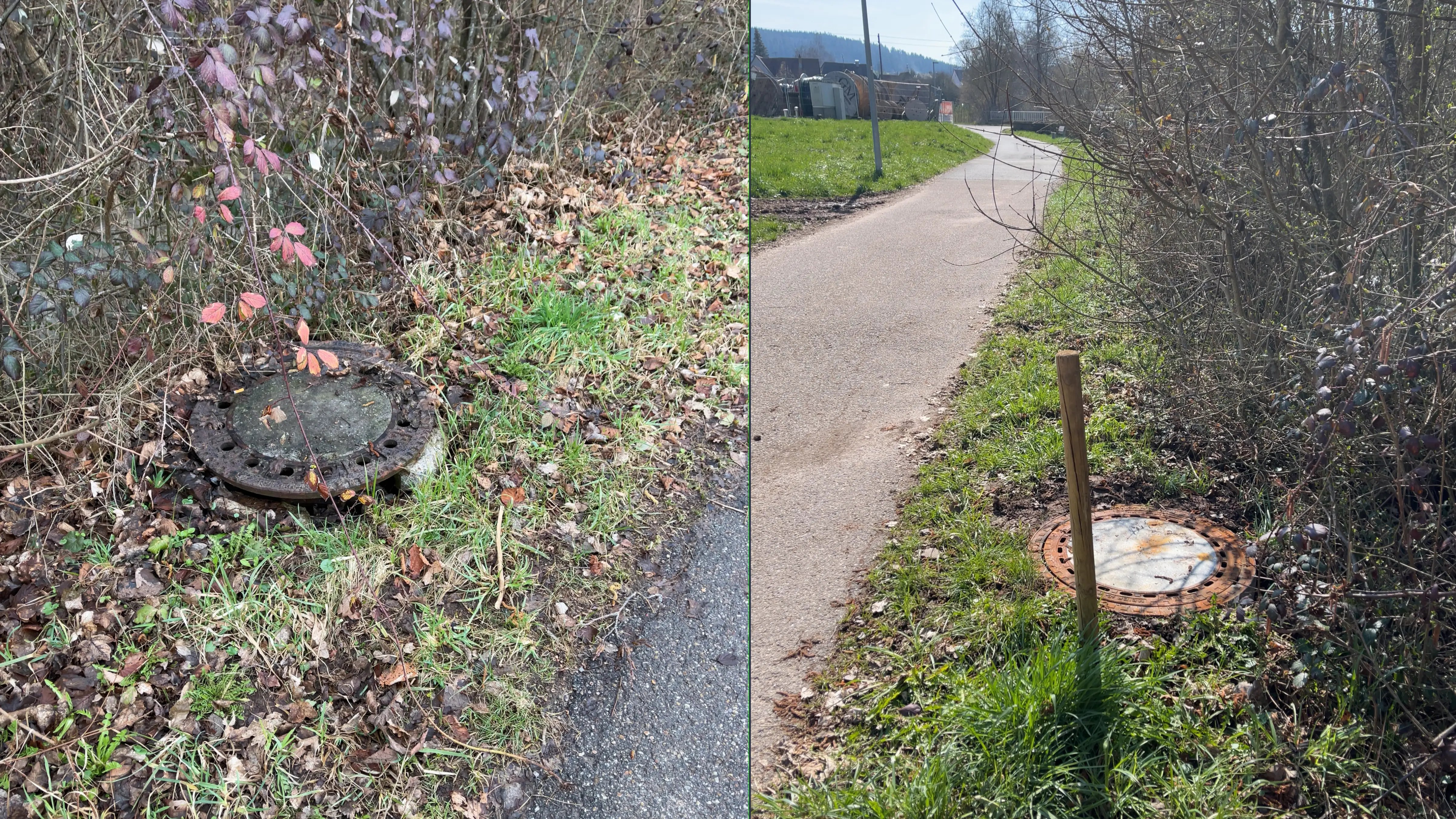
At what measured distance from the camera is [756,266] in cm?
823

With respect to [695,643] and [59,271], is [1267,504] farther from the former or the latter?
[59,271]

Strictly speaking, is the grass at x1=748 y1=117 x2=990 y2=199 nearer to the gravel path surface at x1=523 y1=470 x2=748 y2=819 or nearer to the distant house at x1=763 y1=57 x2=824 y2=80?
the distant house at x1=763 y1=57 x2=824 y2=80

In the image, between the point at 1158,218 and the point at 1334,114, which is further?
the point at 1158,218

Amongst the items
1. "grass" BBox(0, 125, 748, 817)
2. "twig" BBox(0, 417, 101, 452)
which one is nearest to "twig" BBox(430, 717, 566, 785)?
"grass" BBox(0, 125, 748, 817)

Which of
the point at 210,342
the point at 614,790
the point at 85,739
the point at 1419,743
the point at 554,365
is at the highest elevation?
the point at 210,342

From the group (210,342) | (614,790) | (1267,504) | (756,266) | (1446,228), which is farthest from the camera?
(756,266)

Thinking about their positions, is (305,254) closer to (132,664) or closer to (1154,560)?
(132,664)

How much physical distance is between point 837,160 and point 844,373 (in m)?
7.09

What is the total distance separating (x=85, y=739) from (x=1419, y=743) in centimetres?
350

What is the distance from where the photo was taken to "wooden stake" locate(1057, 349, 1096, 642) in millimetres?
2463

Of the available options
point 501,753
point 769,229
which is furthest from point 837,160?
point 501,753

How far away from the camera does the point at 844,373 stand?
227 inches

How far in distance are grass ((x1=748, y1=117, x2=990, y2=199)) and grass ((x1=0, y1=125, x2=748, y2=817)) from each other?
4.35 meters

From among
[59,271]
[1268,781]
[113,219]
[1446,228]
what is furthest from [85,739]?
[1446,228]
